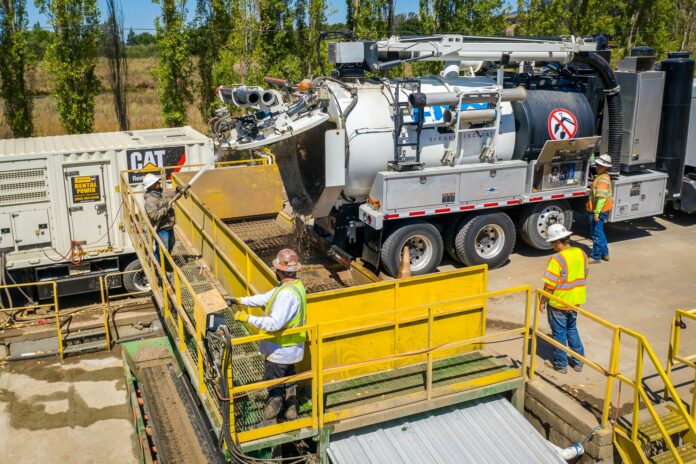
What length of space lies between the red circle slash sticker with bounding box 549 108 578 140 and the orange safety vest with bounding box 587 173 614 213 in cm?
86

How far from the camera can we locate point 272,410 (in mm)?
6148

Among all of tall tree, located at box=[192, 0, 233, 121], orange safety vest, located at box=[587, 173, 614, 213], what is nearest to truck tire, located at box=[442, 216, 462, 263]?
orange safety vest, located at box=[587, 173, 614, 213]

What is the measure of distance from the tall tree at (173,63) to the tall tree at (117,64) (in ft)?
9.99

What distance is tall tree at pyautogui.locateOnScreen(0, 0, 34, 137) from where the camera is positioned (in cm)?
1872

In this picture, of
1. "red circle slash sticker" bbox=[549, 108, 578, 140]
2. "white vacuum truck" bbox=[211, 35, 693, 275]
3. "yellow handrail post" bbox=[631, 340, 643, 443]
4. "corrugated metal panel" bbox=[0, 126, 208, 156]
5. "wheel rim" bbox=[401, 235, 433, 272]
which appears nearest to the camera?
"yellow handrail post" bbox=[631, 340, 643, 443]

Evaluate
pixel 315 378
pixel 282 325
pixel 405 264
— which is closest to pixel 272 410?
pixel 315 378

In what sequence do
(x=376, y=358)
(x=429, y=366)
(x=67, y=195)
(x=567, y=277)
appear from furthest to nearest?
1. (x=67, y=195)
2. (x=567, y=277)
3. (x=376, y=358)
4. (x=429, y=366)

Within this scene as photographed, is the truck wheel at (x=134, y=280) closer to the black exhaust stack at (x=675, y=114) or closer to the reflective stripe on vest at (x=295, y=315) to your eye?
the reflective stripe on vest at (x=295, y=315)

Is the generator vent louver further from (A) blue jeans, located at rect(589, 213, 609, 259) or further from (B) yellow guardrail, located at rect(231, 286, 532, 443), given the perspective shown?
(A) blue jeans, located at rect(589, 213, 609, 259)

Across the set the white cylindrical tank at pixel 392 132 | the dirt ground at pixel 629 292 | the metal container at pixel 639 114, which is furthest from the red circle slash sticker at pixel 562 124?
the dirt ground at pixel 629 292

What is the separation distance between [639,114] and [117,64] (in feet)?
57.4

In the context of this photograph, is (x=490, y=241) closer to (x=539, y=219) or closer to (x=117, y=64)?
(x=539, y=219)

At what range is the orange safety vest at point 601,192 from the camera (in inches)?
440

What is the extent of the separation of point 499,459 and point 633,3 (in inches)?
998
